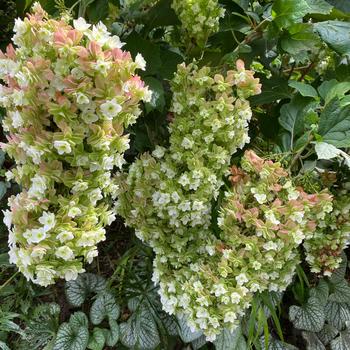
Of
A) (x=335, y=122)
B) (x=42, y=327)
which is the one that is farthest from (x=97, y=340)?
(x=335, y=122)

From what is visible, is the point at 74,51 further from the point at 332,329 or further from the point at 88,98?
the point at 332,329

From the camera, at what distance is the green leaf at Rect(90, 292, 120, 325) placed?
58.2 inches

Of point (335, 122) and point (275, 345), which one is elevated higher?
point (335, 122)

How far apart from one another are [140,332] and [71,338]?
0.66 feet

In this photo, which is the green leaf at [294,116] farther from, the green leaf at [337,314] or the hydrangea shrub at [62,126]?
the green leaf at [337,314]

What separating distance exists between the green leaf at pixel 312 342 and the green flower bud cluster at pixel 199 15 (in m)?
1.03

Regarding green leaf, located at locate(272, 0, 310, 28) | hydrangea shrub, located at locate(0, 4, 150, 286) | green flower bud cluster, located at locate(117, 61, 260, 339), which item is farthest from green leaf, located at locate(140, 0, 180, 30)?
hydrangea shrub, located at locate(0, 4, 150, 286)

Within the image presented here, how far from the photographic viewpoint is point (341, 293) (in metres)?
1.64

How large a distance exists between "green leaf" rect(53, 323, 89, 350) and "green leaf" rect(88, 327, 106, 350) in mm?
25

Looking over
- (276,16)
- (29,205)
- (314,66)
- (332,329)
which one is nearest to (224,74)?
(276,16)

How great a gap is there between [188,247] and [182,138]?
31 centimetres

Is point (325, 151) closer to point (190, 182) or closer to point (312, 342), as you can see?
point (190, 182)

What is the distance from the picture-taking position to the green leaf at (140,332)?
4.67ft

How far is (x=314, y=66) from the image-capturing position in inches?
58.0
